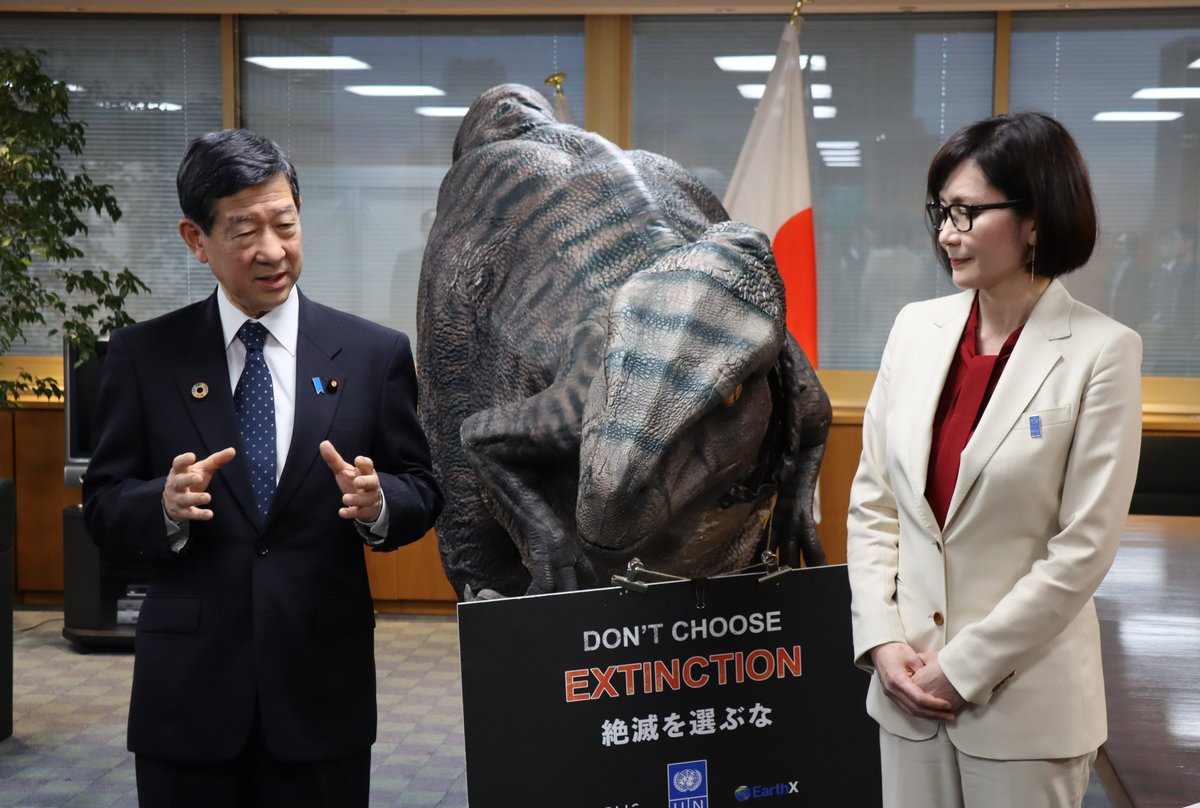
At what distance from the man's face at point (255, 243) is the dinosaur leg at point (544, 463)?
2.40 feet

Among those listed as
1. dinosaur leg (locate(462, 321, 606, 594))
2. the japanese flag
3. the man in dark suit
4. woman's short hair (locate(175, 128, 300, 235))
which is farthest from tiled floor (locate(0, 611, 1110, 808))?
woman's short hair (locate(175, 128, 300, 235))

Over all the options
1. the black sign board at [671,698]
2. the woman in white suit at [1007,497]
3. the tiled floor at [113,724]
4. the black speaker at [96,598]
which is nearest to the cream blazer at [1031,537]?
the woman in white suit at [1007,497]

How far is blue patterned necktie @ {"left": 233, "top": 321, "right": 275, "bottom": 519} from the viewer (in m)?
1.91

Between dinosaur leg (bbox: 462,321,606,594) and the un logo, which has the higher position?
dinosaur leg (bbox: 462,321,606,594)

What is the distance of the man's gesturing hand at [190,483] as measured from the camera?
174cm

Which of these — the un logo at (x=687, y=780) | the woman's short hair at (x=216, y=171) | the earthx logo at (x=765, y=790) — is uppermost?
the woman's short hair at (x=216, y=171)

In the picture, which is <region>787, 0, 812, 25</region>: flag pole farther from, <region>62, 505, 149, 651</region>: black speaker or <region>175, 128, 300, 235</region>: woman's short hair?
<region>62, 505, 149, 651</region>: black speaker

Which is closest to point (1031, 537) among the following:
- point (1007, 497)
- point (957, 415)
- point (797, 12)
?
point (1007, 497)

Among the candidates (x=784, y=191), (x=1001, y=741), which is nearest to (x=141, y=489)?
(x=1001, y=741)

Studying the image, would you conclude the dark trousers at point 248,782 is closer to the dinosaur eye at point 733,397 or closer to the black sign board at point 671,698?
the black sign board at point 671,698

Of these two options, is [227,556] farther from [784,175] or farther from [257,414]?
[784,175]

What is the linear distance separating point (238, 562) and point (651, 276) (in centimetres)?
101

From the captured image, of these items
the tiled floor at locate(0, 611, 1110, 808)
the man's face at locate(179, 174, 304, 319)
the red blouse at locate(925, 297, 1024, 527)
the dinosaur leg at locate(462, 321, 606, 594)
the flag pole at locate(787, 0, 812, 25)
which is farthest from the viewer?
the flag pole at locate(787, 0, 812, 25)

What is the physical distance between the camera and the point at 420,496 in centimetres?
199
